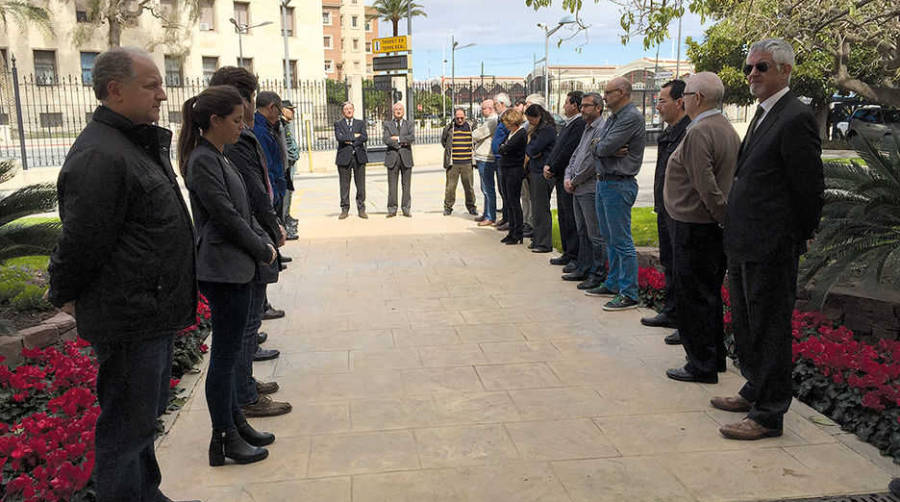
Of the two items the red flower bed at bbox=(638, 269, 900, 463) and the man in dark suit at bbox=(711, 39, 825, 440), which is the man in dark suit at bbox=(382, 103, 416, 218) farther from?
the man in dark suit at bbox=(711, 39, 825, 440)

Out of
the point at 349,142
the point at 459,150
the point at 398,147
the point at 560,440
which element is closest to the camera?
the point at 560,440

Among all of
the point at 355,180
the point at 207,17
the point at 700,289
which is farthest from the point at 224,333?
the point at 207,17

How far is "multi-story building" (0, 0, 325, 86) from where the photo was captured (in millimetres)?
41625

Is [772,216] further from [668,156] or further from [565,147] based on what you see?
[565,147]

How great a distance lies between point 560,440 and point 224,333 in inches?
76.6

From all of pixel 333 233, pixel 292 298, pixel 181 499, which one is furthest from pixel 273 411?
pixel 333 233

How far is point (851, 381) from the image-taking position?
4.40 m

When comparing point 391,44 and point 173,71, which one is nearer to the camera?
point 391,44

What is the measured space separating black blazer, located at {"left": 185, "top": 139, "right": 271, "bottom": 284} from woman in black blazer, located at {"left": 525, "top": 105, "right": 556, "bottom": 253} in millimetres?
A: 5821

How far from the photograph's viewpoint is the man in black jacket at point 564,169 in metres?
8.34

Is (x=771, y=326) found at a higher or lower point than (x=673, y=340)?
higher

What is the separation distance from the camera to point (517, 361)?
5.59m

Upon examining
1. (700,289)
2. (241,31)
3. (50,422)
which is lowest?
(50,422)

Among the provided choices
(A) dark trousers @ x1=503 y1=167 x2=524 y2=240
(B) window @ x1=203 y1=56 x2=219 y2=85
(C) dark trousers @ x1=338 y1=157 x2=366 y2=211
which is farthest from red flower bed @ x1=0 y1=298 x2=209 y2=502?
(B) window @ x1=203 y1=56 x2=219 y2=85
